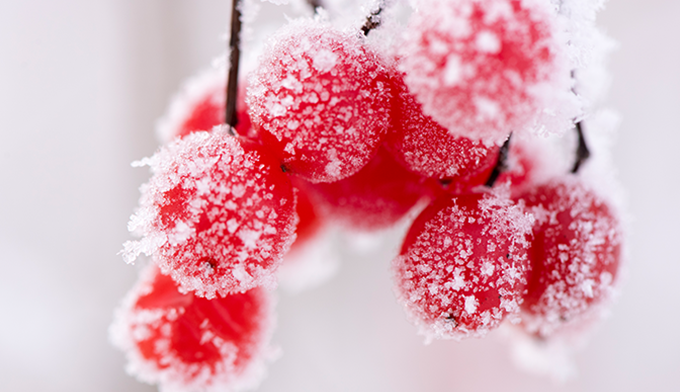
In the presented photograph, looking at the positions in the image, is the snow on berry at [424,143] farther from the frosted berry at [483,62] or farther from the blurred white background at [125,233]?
the blurred white background at [125,233]

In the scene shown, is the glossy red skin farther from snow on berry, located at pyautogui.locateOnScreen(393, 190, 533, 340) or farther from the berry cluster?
snow on berry, located at pyautogui.locateOnScreen(393, 190, 533, 340)

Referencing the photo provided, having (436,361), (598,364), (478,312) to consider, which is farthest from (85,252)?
(598,364)

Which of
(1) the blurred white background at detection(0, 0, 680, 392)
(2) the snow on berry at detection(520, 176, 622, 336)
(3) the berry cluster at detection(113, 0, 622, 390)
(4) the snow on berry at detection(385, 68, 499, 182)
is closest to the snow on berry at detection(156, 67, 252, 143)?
(3) the berry cluster at detection(113, 0, 622, 390)

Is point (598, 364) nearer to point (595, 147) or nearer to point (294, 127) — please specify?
point (595, 147)

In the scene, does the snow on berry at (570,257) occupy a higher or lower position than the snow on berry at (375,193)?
lower

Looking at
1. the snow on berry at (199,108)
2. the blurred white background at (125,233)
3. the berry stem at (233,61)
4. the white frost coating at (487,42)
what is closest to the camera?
the white frost coating at (487,42)

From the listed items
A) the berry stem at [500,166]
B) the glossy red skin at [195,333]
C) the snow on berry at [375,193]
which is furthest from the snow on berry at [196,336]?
the berry stem at [500,166]

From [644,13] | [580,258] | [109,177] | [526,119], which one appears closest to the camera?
[526,119]

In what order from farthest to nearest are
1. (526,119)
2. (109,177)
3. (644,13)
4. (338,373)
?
(338,373) < (109,177) < (644,13) < (526,119)
